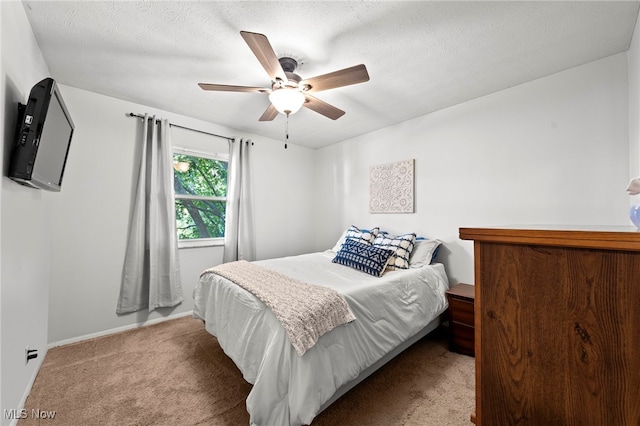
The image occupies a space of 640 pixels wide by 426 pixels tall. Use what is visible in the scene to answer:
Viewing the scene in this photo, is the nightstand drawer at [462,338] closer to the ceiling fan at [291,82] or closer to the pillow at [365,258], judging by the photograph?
the pillow at [365,258]

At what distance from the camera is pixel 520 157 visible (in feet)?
7.93

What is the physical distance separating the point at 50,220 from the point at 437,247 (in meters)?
3.90

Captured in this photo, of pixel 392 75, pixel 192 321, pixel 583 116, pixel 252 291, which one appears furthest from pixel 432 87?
pixel 192 321

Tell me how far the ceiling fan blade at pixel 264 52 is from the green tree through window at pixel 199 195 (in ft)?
6.88

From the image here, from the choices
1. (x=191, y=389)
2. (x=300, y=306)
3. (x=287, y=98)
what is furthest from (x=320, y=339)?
(x=287, y=98)

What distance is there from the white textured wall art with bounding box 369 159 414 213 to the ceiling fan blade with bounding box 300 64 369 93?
1.69m

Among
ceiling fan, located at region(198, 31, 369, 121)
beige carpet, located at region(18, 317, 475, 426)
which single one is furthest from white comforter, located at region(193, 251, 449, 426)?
ceiling fan, located at region(198, 31, 369, 121)

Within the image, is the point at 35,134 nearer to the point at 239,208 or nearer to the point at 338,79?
the point at 338,79

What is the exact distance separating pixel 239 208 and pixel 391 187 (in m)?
2.09

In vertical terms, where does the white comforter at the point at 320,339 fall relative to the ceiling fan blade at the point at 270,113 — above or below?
below

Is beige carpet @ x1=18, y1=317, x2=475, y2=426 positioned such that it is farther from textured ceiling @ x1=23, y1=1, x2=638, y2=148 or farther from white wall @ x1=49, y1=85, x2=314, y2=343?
textured ceiling @ x1=23, y1=1, x2=638, y2=148

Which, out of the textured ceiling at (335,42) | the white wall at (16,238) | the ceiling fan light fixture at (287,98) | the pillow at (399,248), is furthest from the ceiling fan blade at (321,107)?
the white wall at (16,238)

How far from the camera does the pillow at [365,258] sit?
8.12ft

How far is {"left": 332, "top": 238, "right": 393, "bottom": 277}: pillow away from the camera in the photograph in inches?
97.4
